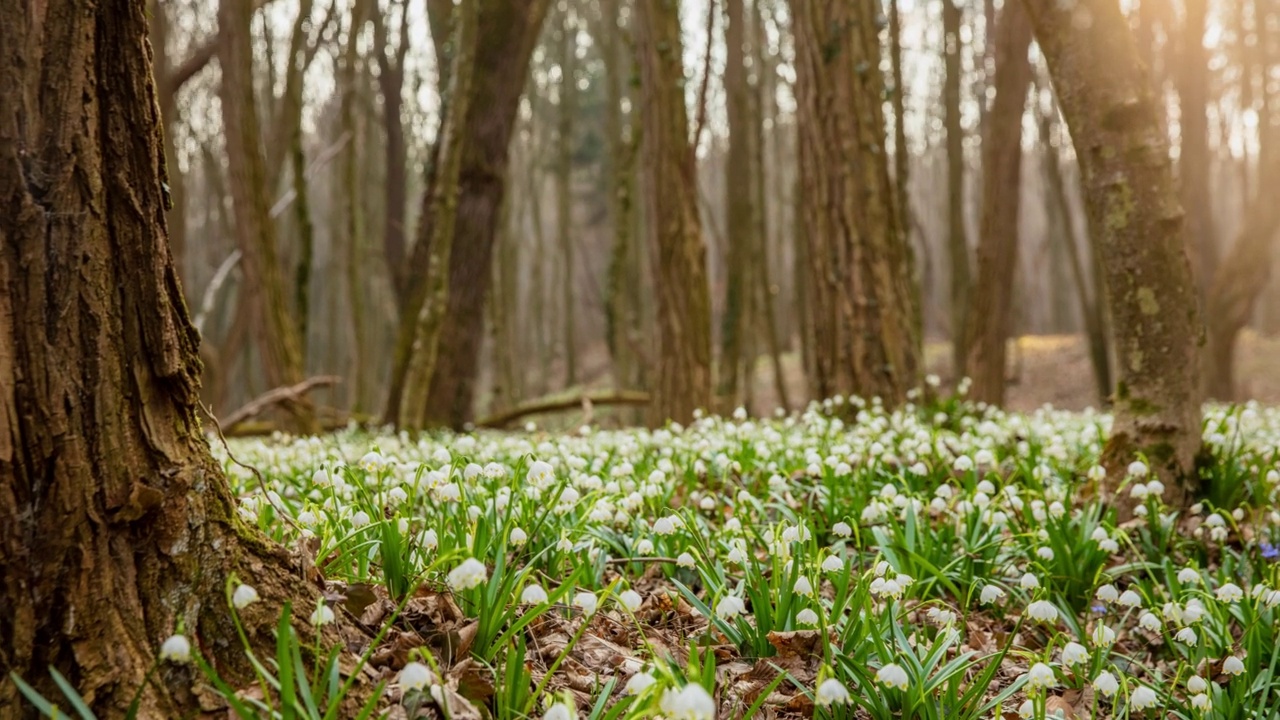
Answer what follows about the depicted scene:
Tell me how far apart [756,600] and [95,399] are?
5.99ft

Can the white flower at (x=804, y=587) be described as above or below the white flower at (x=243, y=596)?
below

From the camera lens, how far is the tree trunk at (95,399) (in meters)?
1.76

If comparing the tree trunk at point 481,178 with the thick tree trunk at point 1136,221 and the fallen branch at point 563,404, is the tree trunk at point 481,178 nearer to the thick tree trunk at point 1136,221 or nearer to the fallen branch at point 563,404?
the fallen branch at point 563,404

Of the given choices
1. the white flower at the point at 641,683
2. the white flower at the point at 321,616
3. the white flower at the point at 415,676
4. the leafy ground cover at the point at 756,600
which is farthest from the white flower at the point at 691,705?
the white flower at the point at 321,616

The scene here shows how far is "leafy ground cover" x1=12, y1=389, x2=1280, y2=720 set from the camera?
2.00 m

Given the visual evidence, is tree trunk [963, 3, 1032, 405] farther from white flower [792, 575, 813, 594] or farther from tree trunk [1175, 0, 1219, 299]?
white flower [792, 575, 813, 594]

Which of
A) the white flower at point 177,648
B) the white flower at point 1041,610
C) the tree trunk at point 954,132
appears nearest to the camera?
the white flower at point 177,648

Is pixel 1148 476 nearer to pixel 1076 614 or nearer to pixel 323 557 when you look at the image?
pixel 1076 614

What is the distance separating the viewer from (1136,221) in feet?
13.4

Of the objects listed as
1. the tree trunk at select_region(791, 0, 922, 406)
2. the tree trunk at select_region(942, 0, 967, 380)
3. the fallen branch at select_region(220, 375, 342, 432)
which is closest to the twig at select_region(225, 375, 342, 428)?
the fallen branch at select_region(220, 375, 342, 432)

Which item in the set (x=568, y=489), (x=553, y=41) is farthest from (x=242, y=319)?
(x=553, y=41)

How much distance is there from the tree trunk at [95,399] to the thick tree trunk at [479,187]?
6926 mm

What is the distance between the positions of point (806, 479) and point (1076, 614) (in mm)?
1524

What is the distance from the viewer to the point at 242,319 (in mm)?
12906
